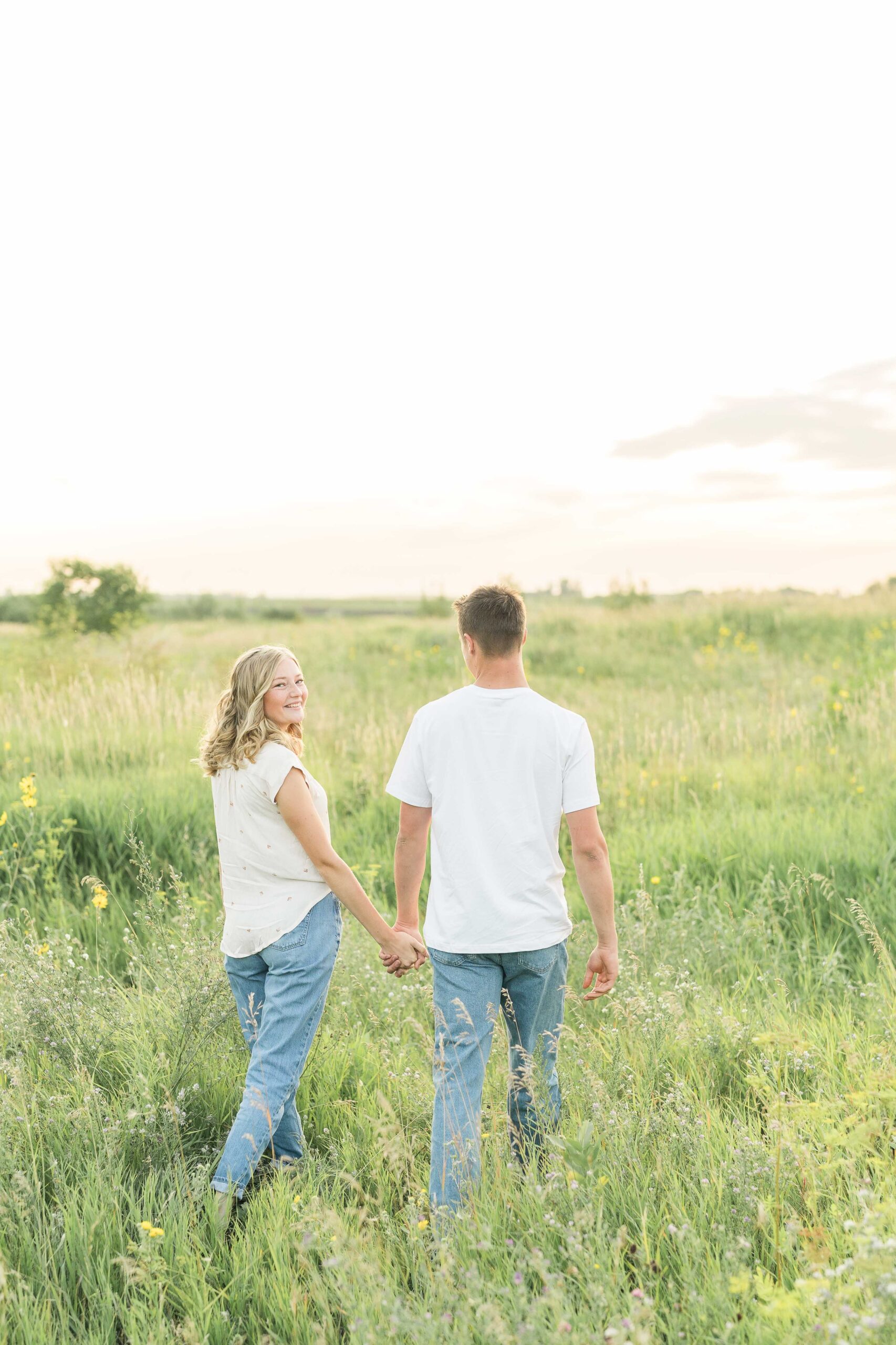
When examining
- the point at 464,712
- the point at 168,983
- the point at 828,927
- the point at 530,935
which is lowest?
the point at 828,927

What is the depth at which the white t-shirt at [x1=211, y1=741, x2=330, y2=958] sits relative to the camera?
10.4ft

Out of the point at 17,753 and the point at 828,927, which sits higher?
the point at 17,753

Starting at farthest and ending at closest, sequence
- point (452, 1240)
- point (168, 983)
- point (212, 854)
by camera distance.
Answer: point (212, 854), point (168, 983), point (452, 1240)

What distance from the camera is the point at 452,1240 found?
2.68m

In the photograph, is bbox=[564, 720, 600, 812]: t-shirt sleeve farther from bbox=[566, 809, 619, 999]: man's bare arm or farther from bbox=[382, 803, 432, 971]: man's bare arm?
bbox=[382, 803, 432, 971]: man's bare arm

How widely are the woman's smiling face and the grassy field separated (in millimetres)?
1303

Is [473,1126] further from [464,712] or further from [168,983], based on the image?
[168,983]

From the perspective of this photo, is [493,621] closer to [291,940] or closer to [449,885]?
[449,885]

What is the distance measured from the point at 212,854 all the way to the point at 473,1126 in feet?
14.7

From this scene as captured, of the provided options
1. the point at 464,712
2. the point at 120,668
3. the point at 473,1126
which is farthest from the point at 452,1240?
the point at 120,668

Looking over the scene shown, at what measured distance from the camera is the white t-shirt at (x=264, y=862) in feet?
10.4

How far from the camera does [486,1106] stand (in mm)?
3582

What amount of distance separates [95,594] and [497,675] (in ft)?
163

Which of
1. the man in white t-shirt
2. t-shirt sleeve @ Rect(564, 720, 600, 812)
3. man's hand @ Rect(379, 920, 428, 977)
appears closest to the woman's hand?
man's hand @ Rect(379, 920, 428, 977)
